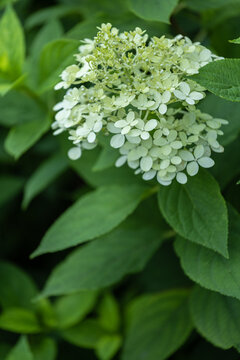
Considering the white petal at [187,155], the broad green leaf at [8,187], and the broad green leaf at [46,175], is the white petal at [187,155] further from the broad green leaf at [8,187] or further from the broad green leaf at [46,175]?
the broad green leaf at [8,187]

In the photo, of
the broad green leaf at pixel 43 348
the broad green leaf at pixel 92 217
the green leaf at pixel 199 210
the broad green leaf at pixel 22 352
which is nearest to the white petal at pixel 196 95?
the green leaf at pixel 199 210

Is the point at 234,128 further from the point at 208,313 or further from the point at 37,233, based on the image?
the point at 37,233

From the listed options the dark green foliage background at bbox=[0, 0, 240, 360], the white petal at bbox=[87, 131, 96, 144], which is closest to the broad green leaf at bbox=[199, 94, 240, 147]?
the dark green foliage background at bbox=[0, 0, 240, 360]

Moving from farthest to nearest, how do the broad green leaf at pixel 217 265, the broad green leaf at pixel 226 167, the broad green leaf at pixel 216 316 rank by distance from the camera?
the broad green leaf at pixel 226 167 < the broad green leaf at pixel 216 316 < the broad green leaf at pixel 217 265

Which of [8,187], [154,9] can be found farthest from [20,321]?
[154,9]

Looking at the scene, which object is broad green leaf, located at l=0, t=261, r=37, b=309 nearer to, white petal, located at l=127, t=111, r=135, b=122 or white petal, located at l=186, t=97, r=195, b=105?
white petal, located at l=127, t=111, r=135, b=122

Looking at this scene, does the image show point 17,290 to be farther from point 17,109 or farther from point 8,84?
point 8,84

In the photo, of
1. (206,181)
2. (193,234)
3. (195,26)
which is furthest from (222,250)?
(195,26)
